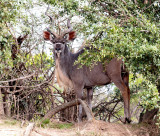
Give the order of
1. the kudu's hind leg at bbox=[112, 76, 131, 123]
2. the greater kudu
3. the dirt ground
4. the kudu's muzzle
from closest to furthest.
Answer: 1. the dirt ground
2. the kudu's hind leg at bbox=[112, 76, 131, 123]
3. the greater kudu
4. the kudu's muzzle

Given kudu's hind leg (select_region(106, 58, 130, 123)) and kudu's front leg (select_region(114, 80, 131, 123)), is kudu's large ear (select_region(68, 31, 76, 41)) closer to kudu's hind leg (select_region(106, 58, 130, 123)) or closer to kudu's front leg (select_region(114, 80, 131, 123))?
kudu's hind leg (select_region(106, 58, 130, 123))

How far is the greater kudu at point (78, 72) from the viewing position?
19.9ft

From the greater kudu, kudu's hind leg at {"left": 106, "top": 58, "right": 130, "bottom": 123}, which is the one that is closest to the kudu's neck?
the greater kudu

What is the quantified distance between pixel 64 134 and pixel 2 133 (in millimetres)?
1001

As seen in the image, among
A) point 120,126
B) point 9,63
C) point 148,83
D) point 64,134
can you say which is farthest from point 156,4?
point 9,63

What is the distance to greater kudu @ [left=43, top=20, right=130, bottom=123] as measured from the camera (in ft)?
19.9

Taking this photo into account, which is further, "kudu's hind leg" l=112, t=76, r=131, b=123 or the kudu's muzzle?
the kudu's muzzle

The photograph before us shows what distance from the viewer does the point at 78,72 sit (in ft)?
21.7

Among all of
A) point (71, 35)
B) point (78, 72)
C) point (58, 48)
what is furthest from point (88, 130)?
point (71, 35)

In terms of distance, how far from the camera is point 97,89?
8.24 m

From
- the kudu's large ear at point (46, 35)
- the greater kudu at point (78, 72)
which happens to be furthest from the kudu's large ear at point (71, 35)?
the kudu's large ear at point (46, 35)

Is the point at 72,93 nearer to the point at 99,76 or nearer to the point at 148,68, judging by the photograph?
the point at 99,76

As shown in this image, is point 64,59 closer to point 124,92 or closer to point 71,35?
point 71,35

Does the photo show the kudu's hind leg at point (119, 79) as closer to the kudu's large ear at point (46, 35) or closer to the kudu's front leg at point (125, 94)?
the kudu's front leg at point (125, 94)
